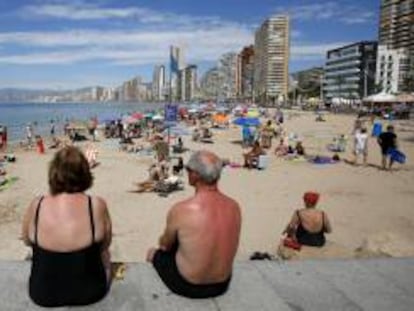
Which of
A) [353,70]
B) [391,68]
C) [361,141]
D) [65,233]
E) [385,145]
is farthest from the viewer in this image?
[353,70]

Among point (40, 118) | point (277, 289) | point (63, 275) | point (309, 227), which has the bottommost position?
point (40, 118)

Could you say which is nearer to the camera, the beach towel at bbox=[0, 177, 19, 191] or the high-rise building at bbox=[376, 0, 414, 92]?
the beach towel at bbox=[0, 177, 19, 191]

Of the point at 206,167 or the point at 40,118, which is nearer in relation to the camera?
the point at 206,167

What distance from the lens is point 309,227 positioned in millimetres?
6160

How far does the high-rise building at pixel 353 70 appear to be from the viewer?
13050 centimetres

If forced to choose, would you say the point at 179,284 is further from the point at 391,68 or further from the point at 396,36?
the point at 396,36

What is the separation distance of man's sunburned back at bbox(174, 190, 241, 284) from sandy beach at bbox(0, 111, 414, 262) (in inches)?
109

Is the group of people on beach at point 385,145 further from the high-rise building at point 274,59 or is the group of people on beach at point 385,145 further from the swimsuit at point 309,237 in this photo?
the high-rise building at point 274,59

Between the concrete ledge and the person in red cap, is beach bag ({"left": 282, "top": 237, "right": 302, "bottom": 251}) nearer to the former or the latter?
the person in red cap

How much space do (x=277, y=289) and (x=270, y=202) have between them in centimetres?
900

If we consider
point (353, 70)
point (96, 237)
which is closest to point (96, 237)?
point (96, 237)

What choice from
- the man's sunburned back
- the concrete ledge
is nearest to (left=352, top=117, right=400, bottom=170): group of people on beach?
the concrete ledge

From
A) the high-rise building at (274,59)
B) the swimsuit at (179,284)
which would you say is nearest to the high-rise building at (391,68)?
the high-rise building at (274,59)

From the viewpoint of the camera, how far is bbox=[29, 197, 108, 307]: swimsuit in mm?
3164
